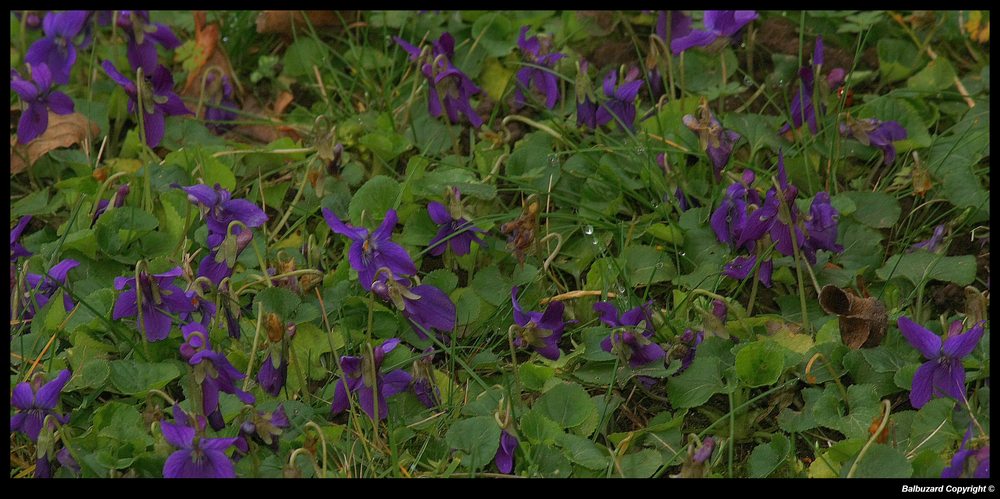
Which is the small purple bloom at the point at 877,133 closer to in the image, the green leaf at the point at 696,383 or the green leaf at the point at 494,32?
the green leaf at the point at 696,383

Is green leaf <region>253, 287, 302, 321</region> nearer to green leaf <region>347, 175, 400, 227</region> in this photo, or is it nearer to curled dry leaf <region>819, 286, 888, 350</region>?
green leaf <region>347, 175, 400, 227</region>

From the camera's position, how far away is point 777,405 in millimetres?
2191

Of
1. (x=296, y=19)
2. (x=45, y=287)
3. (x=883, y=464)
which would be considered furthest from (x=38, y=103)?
(x=883, y=464)

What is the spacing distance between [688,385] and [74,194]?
1565mm

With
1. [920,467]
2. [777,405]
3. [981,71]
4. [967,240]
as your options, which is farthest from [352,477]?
[981,71]

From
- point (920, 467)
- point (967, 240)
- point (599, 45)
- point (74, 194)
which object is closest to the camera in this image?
point (920, 467)

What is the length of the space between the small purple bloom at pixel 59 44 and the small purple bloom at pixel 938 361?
1993 mm

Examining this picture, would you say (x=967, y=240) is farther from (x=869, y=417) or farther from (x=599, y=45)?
(x=599, y=45)

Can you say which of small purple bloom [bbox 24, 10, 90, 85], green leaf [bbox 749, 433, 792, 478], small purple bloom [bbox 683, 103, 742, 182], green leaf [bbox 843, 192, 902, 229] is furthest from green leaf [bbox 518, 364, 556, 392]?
small purple bloom [bbox 24, 10, 90, 85]

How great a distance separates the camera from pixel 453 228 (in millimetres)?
2426

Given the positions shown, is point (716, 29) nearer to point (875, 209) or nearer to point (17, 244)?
point (875, 209)

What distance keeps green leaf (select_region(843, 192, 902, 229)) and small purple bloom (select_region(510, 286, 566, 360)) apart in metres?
0.81

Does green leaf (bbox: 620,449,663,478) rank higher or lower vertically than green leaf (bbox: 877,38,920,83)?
lower

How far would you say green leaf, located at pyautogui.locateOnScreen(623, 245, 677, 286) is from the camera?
2.44 metres
